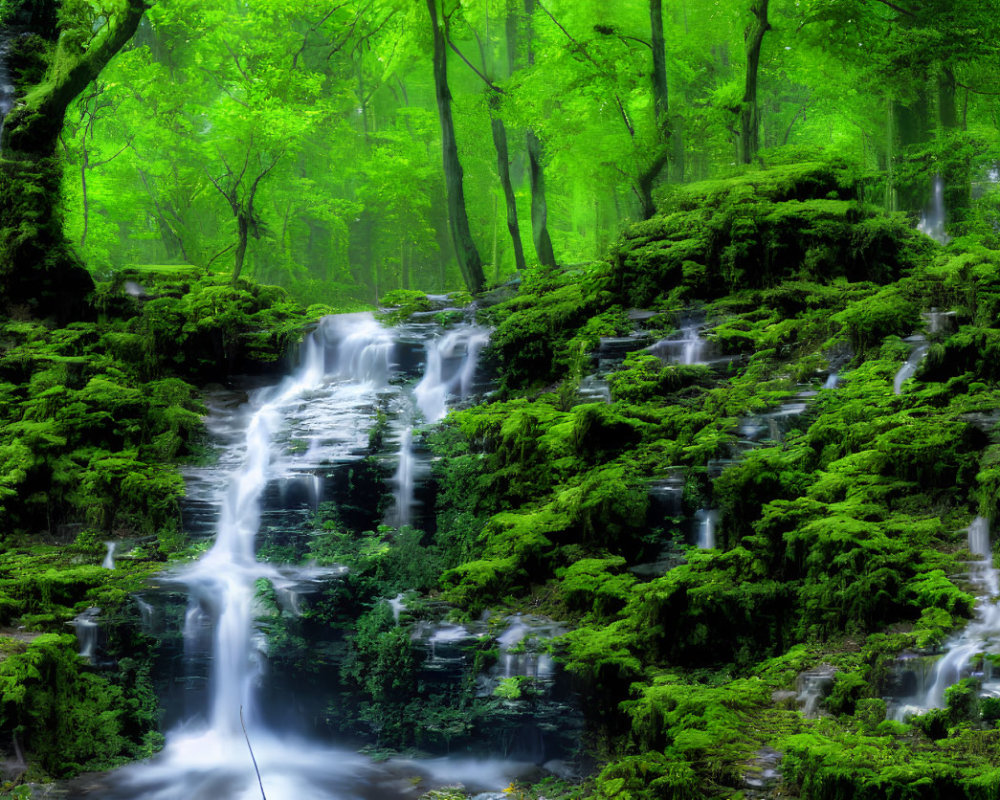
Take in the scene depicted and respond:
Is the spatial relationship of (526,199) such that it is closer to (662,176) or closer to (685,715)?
(662,176)

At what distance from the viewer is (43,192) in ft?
43.8

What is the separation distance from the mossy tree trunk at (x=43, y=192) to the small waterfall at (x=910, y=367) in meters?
11.8

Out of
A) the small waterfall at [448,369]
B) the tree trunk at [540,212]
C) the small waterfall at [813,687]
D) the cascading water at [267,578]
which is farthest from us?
the tree trunk at [540,212]

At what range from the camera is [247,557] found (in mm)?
9695

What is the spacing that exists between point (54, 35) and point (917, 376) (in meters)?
14.4

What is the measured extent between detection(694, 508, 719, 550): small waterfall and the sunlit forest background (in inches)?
311

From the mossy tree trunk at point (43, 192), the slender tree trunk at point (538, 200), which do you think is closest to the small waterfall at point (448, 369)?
the mossy tree trunk at point (43, 192)

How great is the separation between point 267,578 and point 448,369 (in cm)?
476

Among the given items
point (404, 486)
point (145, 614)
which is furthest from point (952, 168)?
point (145, 614)

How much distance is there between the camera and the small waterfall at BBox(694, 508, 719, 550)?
7898 mm

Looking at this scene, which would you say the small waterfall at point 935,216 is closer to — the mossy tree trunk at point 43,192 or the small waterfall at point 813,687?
the small waterfall at point 813,687

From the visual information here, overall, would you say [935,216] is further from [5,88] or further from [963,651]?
[5,88]

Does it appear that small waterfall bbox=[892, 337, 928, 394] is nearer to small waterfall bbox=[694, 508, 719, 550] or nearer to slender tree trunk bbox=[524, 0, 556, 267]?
small waterfall bbox=[694, 508, 719, 550]

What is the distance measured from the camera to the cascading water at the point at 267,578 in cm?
731
